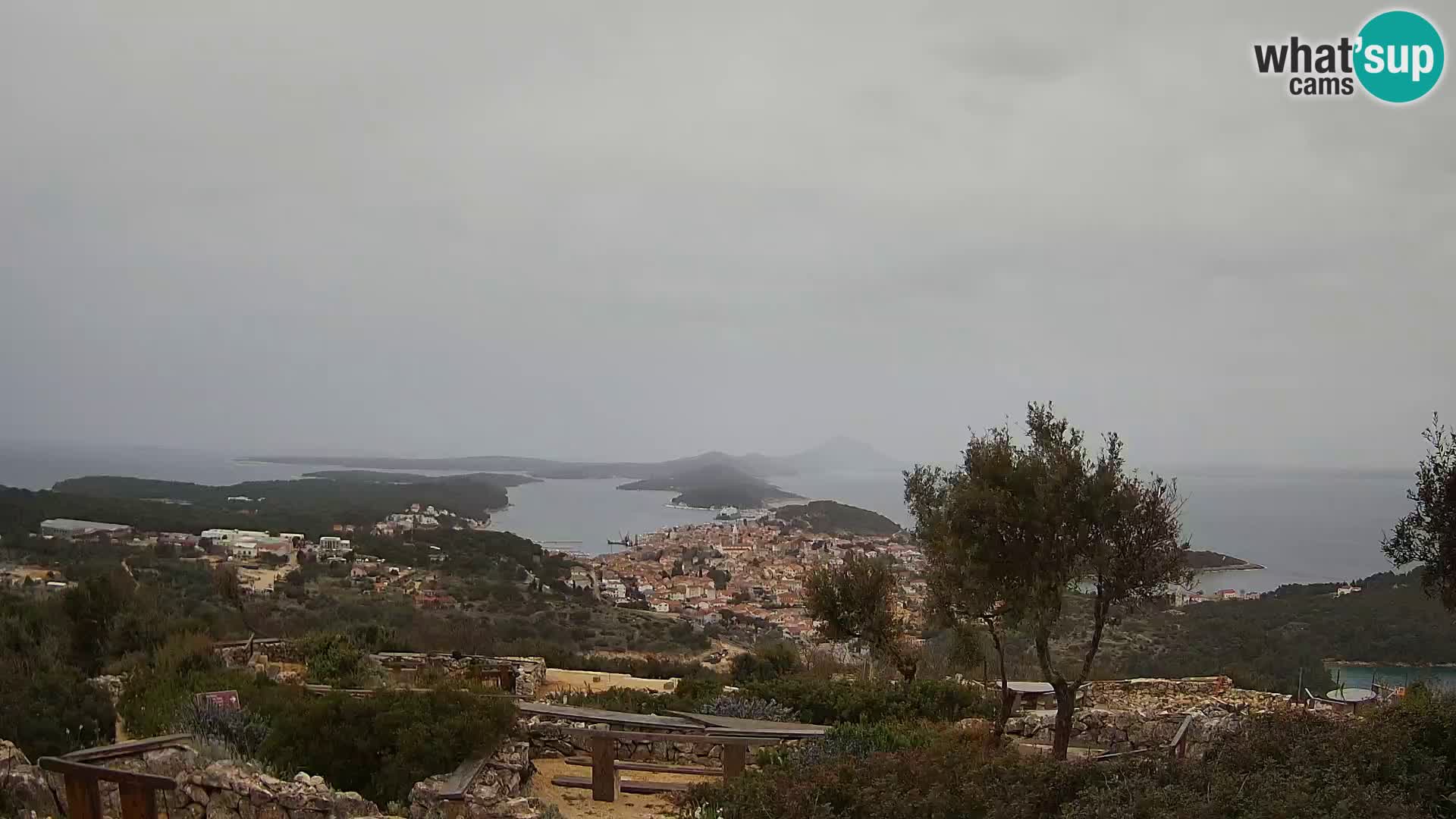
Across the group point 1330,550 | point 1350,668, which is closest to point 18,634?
point 1350,668

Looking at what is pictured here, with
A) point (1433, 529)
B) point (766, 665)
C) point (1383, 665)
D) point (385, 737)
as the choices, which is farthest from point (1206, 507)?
point (385, 737)

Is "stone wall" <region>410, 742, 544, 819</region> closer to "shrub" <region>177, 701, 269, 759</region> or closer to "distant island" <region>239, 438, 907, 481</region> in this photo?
"shrub" <region>177, 701, 269, 759</region>

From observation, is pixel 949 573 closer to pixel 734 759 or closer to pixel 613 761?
pixel 734 759

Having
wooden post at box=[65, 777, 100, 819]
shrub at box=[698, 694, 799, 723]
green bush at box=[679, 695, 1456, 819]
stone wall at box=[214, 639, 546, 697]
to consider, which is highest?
green bush at box=[679, 695, 1456, 819]

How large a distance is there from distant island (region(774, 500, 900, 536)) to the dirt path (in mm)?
35437

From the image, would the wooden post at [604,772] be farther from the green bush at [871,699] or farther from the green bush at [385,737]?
the green bush at [871,699]

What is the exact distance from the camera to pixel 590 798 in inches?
327

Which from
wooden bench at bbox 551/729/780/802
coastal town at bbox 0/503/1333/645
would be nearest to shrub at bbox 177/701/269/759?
wooden bench at bbox 551/729/780/802

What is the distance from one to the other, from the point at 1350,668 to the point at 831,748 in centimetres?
1455

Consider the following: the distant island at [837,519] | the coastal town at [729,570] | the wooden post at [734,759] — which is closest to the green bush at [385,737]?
the wooden post at [734,759]

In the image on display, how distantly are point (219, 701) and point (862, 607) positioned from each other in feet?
30.2

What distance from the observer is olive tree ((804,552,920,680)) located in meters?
13.7

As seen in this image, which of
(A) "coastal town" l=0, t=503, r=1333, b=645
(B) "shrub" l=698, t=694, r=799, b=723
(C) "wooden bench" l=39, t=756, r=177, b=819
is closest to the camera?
(C) "wooden bench" l=39, t=756, r=177, b=819

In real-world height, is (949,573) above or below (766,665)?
above
